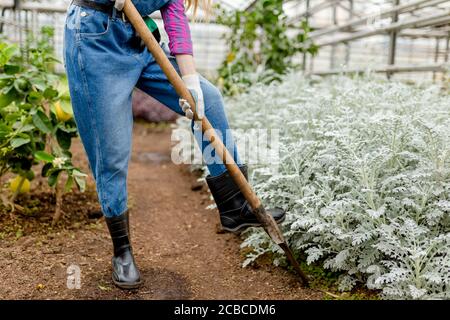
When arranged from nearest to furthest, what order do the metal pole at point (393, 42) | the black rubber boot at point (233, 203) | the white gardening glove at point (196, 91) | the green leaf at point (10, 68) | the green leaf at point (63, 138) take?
the white gardening glove at point (196, 91) → the black rubber boot at point (233, 203) → the green leaf at point (10, 68) → the green leaf at point (63, 138) → the metal pole at point (393, 42)

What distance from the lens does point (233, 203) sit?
7.12 ft

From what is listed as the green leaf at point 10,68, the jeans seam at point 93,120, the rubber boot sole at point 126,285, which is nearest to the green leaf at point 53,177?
the green leaf at point 10,68

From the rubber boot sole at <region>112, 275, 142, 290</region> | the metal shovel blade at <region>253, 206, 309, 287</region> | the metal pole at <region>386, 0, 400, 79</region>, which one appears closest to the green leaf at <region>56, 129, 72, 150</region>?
the rubber boot sole at <region>112, 275, 142, 290</region>

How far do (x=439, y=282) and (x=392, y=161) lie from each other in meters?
0.64

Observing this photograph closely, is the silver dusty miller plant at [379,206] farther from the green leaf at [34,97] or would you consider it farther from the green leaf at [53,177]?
the green leaf at [34,97]

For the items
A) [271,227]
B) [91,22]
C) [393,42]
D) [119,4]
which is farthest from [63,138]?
[393,42]

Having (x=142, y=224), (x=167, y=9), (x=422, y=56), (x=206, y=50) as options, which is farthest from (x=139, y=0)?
(x=422, y=56)

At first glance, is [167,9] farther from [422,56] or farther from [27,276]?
[422,56]

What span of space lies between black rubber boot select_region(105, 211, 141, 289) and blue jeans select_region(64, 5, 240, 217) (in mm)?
49

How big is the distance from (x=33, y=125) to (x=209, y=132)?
1.23 meters

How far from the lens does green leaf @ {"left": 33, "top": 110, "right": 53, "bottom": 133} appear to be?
261 cm

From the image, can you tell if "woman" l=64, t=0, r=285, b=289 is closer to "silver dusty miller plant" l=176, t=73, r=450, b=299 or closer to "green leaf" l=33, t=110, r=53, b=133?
"silver dusty miller plant" l=176, t=73, r=450, b=299

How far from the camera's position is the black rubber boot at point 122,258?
205 centimetres

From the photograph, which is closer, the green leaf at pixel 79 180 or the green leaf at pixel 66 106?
the green leaf at pixel 79 180
